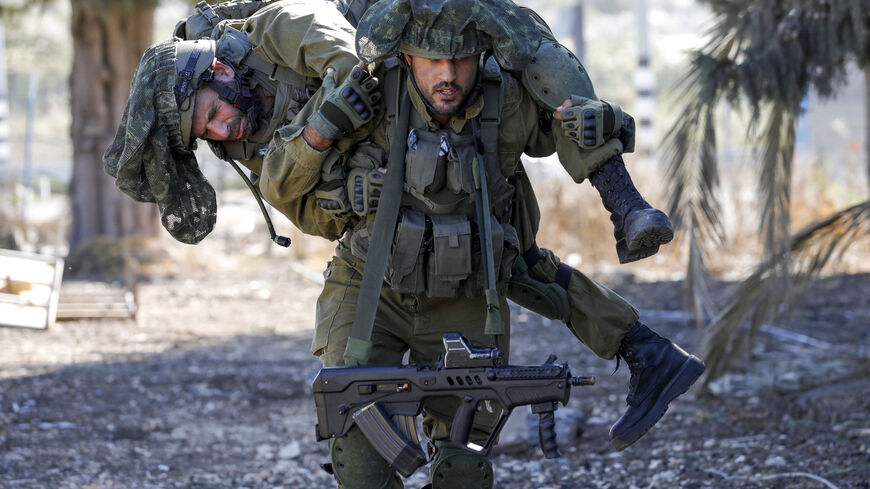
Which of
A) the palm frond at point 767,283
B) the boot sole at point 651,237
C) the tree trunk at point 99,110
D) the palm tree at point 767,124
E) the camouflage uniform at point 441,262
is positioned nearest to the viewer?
the boot sole at point 651,237

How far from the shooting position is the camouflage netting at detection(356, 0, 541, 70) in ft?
10.7

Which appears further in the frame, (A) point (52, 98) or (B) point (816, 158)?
(A) point (52, 98)

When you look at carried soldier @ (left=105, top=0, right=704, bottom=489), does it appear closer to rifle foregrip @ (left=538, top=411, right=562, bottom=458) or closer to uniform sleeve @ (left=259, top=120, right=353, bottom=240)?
uniform sleeve @ (left=259, top=120, right=353, bottom=240)

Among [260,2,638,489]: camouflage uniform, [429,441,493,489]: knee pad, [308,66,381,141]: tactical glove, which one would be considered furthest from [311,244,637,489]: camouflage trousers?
[308,66,381,141]: tactical glove

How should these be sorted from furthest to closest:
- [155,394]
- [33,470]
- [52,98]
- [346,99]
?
[52,98] < [155,394] < [33,470] < [346,99]

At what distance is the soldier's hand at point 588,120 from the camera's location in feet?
10.9

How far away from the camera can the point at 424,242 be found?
3.49 metres

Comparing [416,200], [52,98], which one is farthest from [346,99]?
[52,98]

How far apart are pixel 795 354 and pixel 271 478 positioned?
12.9 ft

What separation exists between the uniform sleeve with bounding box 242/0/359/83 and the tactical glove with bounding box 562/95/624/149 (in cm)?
76

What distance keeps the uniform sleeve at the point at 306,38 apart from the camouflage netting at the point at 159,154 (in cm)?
34

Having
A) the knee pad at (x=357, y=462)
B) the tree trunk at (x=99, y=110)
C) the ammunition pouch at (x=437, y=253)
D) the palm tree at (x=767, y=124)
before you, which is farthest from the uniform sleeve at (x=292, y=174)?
the tree trunk at (x=99, y=110)

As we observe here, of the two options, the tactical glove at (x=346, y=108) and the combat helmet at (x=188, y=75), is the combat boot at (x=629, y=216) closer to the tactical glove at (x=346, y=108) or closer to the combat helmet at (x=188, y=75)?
the tactical glove at (x=346, y=108)

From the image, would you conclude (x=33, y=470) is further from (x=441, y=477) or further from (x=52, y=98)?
(x=52, y=98)
